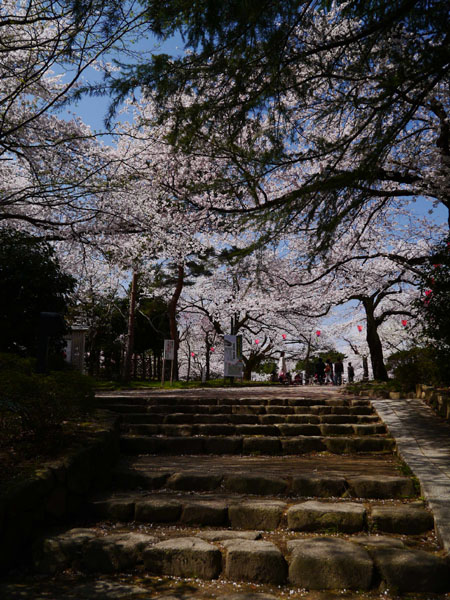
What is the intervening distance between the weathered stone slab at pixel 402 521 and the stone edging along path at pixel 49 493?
2.47 m

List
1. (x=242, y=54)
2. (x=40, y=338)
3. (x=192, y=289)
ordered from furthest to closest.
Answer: (x=192, y=289)
(x=40, y=338)
(x=242, y=54)

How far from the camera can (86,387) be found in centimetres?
546

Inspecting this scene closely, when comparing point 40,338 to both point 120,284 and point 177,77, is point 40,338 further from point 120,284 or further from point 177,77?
point 120,284

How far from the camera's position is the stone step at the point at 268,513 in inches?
138

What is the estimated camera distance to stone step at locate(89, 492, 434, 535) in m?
3.49

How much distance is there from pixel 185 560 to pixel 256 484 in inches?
53.2

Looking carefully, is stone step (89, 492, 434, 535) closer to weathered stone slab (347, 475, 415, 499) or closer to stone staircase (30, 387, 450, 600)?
stone staircase (30, 387, 450, 600)

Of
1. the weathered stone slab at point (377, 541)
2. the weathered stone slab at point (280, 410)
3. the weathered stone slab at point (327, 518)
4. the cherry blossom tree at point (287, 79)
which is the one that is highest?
the cherry blossom tree at point (287, 79)

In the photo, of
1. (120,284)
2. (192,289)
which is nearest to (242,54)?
(120,284)

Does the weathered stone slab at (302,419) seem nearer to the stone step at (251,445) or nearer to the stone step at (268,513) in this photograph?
the stone step at (251,445)

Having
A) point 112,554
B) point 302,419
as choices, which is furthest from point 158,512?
point 302,419

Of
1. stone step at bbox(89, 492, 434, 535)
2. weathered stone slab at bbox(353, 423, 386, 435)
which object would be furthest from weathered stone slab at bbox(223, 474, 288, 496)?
weathered stone slab at bbox(353, 423, 386, 435)

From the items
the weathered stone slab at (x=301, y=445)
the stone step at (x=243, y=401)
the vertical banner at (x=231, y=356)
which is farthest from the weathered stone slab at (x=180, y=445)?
the vertical banner at (x=231, y=356)

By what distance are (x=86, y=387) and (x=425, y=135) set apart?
8852 mm
